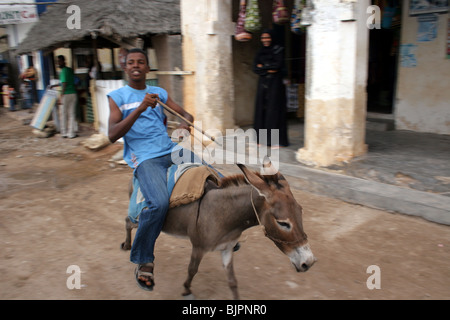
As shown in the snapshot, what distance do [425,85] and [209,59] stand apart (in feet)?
13.2

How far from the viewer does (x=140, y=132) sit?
3182 millimetres

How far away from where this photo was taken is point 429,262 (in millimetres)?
3719

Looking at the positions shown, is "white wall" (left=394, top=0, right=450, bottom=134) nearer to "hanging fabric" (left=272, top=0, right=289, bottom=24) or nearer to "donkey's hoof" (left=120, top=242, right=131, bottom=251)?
"hanging fabric" (left=272, top=0, right=289, bottom=24)

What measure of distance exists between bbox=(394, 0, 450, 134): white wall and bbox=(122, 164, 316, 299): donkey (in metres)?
5.63

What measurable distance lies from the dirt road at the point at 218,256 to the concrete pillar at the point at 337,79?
887 millimetres

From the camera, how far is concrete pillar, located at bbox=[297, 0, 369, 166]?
5316mm

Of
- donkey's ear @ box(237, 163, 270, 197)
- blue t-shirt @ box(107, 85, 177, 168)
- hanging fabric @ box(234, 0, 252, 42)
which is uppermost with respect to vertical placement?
hanging fabric @ box(234, 0, 252, 42)

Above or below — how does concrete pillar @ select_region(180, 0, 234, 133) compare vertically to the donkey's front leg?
above

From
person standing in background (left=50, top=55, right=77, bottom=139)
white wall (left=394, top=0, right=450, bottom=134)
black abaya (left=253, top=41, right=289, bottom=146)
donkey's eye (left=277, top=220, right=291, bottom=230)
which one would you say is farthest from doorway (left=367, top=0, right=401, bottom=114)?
person standing in background (left=50, top=55, right=77, bottom=139)

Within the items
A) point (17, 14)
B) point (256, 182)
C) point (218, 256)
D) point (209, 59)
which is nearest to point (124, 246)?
point (218, 256)

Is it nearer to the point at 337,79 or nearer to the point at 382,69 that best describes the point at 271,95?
the point at 337,79

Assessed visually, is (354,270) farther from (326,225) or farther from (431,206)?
(431,206)
